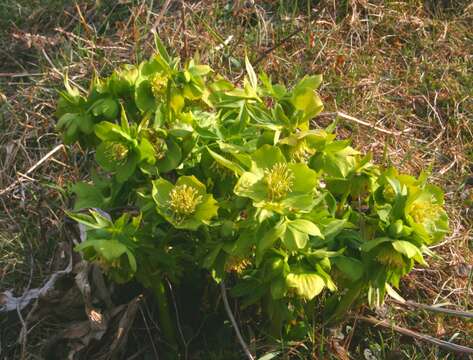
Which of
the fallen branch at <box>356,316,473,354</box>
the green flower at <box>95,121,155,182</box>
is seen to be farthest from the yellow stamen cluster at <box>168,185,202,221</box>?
the fallen branch at <box>356,316,473,354</box>

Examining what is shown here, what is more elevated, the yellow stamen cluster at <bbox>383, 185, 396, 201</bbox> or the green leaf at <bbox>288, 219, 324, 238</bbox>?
the green leaf at <bbox>288, 219, 324, 238</bbox>

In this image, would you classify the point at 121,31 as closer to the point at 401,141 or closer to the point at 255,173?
the point at 401,141

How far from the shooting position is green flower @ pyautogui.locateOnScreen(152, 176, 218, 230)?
5.34ft

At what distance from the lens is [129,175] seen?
170 centimetres

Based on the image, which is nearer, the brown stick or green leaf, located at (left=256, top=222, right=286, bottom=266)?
green leaf, located at (left=256, top=222, right=286, bottom=266)

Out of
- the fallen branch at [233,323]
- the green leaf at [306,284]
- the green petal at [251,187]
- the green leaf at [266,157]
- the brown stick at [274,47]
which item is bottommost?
the fallen branch at [233,323]

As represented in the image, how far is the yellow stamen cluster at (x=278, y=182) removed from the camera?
155 centimetres

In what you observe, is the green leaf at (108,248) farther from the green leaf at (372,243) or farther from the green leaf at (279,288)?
the green leaf at (372,243)

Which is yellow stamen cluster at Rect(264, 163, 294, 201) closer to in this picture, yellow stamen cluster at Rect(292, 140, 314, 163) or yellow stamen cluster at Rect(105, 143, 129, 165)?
yellow stamen cluster at Rect(292, 140, 314, 163)

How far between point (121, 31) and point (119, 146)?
1.52 m

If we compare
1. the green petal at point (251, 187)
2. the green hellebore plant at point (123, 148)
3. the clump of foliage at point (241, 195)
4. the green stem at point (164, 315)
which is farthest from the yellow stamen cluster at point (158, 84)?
the green stem at point (164, 315)

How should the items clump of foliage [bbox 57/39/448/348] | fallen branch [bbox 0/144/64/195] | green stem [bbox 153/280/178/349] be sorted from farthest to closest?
fallen branch [bbox 0/144/64/195], green stem [bbox 153/280/178/349], clump of foliage [bbox 57/39/448/348]

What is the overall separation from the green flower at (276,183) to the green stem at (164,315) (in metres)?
0.42

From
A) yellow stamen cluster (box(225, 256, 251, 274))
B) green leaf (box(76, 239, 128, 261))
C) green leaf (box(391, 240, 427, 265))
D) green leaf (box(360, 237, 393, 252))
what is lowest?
yellow stamen cluster (box(225, 256, 251, 274))
